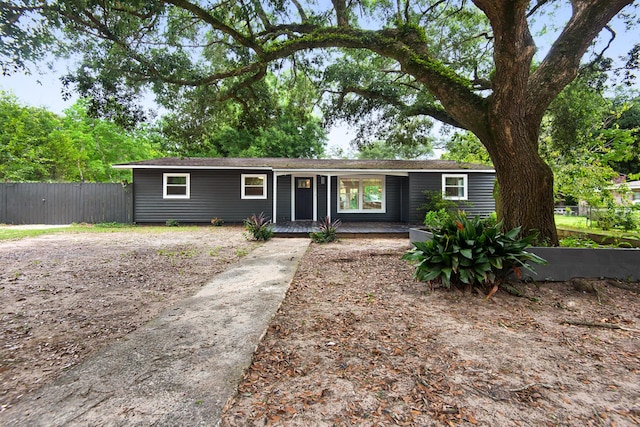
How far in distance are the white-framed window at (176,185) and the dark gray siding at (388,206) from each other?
6161 mm

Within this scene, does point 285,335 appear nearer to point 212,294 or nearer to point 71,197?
point 212,294

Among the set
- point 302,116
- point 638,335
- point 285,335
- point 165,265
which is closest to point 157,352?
point 285,335

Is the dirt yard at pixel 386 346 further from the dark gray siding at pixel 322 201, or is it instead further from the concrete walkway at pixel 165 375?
the dark gray siding at pixel 322 201

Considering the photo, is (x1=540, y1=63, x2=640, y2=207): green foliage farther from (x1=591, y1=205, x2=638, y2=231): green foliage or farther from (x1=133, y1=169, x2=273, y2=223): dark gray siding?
(x1=133, y1=169, x2=273, y2=223): dark gray siding

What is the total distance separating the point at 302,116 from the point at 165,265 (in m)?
6.50

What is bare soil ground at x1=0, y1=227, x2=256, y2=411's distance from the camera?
2.23m

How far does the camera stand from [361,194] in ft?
44.1

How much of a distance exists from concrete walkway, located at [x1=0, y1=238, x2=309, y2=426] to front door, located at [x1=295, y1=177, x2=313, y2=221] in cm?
1019

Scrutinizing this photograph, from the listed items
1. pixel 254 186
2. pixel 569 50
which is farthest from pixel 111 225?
pixel 569 50

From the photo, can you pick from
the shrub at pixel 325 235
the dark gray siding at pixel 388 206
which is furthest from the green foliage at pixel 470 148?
the shrub at pixel 325 235

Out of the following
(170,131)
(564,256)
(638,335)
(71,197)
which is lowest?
(638,335)

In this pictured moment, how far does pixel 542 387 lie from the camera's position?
184cm

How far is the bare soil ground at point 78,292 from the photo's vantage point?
223 centimetres

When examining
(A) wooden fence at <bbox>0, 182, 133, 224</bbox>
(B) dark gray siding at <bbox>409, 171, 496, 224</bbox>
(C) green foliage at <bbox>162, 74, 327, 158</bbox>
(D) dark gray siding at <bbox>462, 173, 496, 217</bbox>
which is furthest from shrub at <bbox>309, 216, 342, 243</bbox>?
(A) wooden fence at <bbox>0, 182, 133, 224</bbox>
